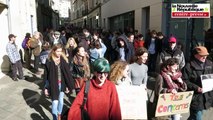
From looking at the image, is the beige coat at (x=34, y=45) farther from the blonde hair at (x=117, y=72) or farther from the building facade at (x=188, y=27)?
the blonde hair at (x=117, y=72)

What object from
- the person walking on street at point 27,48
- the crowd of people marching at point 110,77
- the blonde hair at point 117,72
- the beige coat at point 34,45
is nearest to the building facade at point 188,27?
the crowd of people marching at point 110,77

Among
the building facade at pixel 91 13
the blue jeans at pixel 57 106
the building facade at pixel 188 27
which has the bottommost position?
the blue jeans at pixel 57 106

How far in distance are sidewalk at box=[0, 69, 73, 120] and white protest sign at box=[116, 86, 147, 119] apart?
2.58m

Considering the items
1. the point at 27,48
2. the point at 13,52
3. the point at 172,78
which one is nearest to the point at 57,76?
the point at 172,78

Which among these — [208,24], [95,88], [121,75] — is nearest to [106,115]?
[95,88]

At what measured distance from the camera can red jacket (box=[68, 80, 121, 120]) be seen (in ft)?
10.0

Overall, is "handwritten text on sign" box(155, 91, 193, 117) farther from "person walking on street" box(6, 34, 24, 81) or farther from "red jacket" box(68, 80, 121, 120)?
"person walking on street" box(6, 34, 24, 81)

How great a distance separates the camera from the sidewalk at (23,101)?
641cm

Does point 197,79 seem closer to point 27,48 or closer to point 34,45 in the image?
point 34,45

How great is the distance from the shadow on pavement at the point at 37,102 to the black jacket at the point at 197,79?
308 centimetres

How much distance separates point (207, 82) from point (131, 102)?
1.28 m

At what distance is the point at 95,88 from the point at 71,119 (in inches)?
15.9

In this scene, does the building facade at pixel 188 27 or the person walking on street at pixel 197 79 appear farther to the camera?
the building facade at pixel 188 27

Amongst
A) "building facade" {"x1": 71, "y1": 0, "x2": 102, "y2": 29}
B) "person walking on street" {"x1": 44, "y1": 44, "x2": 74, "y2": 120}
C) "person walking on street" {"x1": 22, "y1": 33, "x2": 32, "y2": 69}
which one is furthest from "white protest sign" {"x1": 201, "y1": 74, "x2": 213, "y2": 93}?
"building facade" {"x1": 71, "y1": 0, "x2": 102, "y2": 29}
